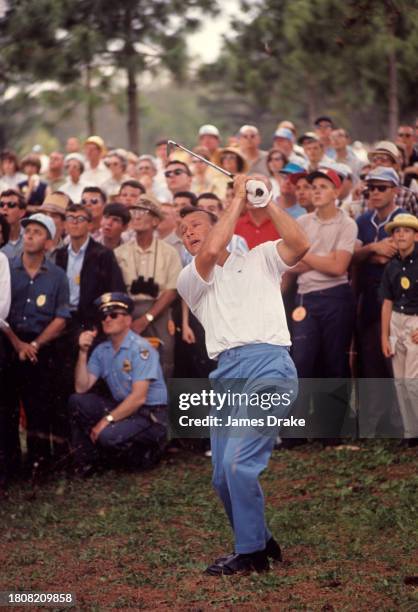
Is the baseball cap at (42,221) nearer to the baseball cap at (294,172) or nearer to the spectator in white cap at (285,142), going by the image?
the baseball cap at (294,172)

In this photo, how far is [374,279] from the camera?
9.22m

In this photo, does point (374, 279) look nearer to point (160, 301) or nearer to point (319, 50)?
point (160, 301)

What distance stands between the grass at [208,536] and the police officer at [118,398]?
0.21 meters

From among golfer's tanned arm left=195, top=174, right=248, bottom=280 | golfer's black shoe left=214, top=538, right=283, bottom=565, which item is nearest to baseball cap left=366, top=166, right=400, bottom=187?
golfer's tanned arm left=195, top=174, right=248, bottom=280

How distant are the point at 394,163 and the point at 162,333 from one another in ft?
8.06

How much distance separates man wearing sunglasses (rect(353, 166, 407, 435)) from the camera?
899 cm

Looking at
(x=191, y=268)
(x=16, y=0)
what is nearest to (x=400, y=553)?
(x=191, y=268)

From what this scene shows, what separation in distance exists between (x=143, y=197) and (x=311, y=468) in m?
2.83

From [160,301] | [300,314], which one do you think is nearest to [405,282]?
[300,314]

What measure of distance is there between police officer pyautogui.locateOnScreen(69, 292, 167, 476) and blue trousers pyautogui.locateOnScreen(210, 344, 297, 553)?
2.97 m

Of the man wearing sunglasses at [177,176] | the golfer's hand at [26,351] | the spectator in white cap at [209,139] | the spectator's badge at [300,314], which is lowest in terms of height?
the golfer's hand at [26,351]

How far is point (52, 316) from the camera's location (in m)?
9.11

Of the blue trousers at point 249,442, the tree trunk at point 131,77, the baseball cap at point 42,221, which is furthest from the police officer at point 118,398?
the tree trunk at point 131,77

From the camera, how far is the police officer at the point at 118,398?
29.7ft
